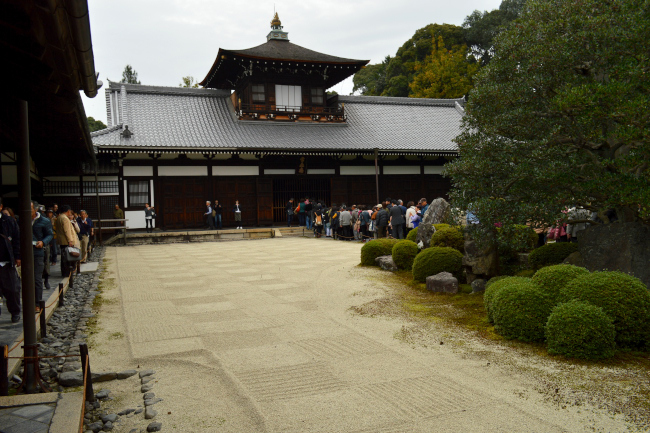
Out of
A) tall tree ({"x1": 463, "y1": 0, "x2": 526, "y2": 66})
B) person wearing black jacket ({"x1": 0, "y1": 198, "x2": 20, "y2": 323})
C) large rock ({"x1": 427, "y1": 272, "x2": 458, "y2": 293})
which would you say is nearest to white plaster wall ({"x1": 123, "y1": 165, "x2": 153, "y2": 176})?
person wearing black jacket ({"x1": 0, "y1": 198, "x2": 20, "y2": 323})

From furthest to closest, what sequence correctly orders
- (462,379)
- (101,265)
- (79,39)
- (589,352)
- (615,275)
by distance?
(101,265)
(615,275)
(589,352)
(462,379)
(79,39)

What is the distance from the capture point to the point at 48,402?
3.80m

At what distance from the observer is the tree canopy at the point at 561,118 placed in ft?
19.1

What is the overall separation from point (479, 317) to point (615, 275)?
76.4 inches

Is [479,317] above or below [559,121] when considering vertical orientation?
below

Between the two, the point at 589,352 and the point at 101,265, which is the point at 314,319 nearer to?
the point at 589,352

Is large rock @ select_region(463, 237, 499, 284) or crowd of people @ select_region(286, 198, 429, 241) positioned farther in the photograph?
crowd of people @ select_region(286, 198, 429, 241)

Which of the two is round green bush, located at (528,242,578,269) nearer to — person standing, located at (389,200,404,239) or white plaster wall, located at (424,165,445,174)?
person standing, located at (389,200,404,239)

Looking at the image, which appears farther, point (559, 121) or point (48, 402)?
point (559, 121)

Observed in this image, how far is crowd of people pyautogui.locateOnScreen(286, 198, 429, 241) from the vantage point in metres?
16.0

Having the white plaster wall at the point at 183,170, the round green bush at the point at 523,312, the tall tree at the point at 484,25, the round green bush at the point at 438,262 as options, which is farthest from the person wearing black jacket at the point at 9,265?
the tall tree at the point at 484,25

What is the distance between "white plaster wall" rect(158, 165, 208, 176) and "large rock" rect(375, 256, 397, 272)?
43.4 feet

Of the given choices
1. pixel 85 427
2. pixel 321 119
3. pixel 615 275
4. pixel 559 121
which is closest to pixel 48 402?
pixel 85 427

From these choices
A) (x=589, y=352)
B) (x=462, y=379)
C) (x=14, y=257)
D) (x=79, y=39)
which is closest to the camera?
(x=79, y=39)
